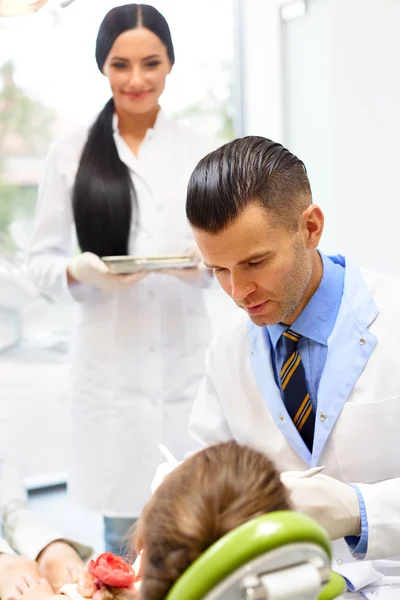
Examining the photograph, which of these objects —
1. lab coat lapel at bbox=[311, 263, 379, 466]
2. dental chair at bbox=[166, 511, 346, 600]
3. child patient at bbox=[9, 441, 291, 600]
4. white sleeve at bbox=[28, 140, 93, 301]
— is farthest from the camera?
white sleeve at bbox=[28, 140, 93, 301]

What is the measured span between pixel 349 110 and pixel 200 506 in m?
2.09

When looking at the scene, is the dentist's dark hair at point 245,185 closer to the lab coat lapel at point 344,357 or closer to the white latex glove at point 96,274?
the lab coat lapel at point 344,357

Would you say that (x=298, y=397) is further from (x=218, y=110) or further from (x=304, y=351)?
(x=218, y=110)

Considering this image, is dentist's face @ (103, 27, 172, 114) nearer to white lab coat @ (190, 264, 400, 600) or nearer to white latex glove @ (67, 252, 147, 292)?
white latex glove @ (67, 252, 147, 292)

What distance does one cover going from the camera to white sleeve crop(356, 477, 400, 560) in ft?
4.28

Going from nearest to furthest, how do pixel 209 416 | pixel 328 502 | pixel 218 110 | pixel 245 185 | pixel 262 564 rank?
pixel 262 564
pixel 328 502
pixel 245 185
pixel 209 416
pixel 218 110

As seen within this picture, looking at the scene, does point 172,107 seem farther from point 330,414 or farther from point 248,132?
point 330,414

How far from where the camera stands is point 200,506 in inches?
35.9

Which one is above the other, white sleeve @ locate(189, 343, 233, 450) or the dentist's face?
the dentist's face

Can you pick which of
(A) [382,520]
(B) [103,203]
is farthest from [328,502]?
(B) [103,203]

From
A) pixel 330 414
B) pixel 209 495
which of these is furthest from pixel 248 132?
pixel 209 495

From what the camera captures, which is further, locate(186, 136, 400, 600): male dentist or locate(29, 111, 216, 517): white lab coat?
locate(29, 111, 216, 517): white lab coat

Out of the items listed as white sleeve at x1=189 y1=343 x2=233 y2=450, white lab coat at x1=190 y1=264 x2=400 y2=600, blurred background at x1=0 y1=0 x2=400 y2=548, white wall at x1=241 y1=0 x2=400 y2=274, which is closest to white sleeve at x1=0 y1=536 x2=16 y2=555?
white sleeve at x1=189 y1=343 x2=233 y2=450

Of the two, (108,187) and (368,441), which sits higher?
(108,187)
